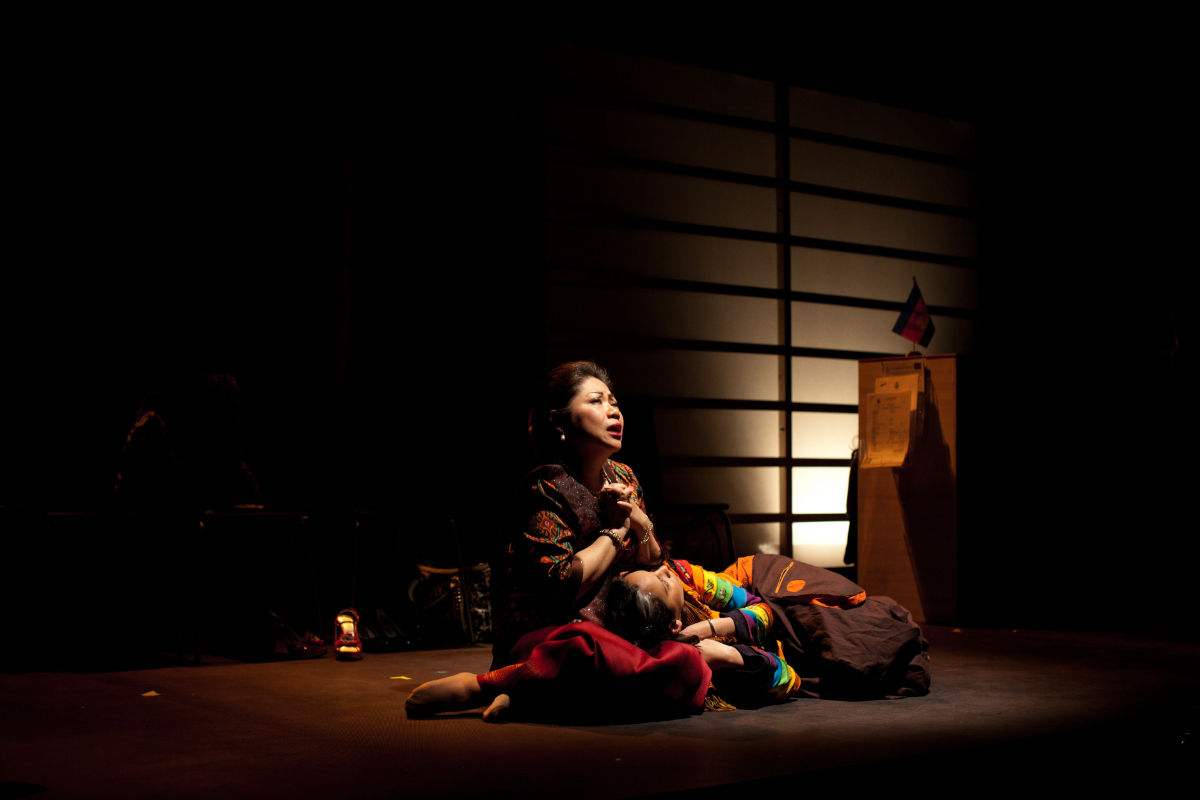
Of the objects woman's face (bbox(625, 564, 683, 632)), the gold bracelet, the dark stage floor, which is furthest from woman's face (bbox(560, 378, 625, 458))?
the dark stage floor

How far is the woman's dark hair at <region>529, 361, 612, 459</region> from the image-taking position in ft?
10.3

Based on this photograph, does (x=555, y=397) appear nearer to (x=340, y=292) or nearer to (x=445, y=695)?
(x=445, y=695)

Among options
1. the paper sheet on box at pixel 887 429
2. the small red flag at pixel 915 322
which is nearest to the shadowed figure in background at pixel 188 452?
the paper sheet on box at pixel 887 429

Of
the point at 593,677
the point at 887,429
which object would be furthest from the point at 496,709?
the point at 887,429

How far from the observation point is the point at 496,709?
284 cm

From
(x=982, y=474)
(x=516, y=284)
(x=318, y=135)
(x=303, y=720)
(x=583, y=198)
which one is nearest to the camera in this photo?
(x=303, y=720)

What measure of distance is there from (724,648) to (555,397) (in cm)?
88

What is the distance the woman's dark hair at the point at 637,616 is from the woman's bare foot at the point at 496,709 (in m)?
0.36

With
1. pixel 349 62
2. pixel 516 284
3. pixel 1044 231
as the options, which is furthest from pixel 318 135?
pixel 1044 231

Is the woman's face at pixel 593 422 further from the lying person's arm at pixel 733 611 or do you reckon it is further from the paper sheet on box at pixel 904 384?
the paper sheet on box at pixel 904 384

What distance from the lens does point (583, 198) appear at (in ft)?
22.3

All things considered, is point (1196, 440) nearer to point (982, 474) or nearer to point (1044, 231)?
point (982, 474)

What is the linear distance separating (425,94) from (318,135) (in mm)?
668

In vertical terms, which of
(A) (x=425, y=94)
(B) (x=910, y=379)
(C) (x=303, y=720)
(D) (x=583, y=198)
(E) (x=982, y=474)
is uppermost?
(A) (x=425, y=94)
